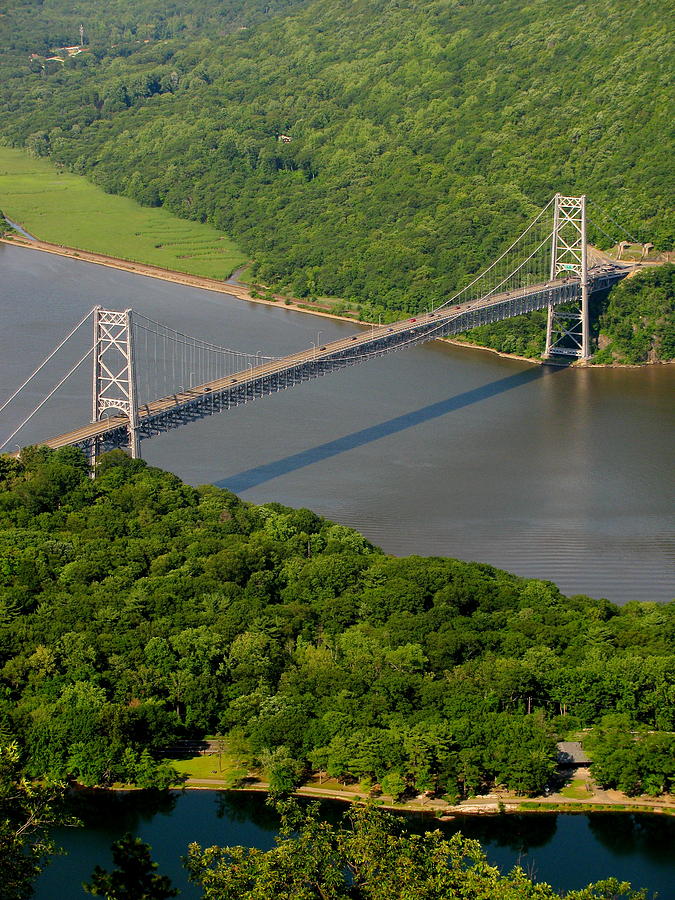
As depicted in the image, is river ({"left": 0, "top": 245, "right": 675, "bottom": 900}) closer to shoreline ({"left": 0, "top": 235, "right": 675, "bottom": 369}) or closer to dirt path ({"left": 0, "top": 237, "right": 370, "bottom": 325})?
shoreline ({"left": 0, "top": 235, "right": 675, "bottom": 369})

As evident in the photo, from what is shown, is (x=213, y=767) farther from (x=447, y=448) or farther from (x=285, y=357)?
Result: (x=285, y=357)

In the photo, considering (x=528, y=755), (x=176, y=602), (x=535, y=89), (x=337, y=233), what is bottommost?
(x=528, y=755)

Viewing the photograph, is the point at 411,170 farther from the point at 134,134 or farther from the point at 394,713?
the point at 394,713

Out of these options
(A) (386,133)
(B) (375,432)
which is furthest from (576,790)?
(A) (386,133)

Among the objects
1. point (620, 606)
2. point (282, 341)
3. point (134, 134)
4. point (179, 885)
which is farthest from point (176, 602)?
point (134, 134)

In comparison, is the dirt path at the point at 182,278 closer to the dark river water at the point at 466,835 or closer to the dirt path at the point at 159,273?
the dirt path at the point at 159,273
